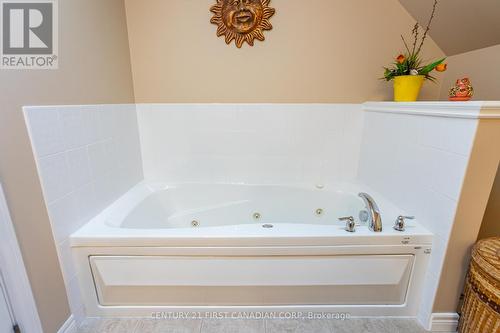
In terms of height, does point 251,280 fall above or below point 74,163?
below

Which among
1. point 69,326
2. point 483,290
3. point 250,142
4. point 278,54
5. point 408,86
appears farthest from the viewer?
point 250,142

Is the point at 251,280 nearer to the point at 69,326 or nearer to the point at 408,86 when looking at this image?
the point at 69,326

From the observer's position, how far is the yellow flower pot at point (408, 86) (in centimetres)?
147

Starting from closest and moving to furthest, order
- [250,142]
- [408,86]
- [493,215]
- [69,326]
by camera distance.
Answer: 1. [69,326]
2. [493,215]
3. [408,86]
4. [250,142]

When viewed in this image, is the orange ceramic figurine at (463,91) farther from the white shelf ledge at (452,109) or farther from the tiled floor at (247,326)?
the tiled floor at (247,326)

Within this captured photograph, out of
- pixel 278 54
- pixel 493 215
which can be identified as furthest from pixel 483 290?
pixel 278 54

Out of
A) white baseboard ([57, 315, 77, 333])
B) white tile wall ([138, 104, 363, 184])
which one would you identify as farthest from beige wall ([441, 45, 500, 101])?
white baseboard ([57, 315, 77, 333])

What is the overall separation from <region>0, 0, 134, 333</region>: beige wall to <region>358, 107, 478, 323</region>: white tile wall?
5.94 ft

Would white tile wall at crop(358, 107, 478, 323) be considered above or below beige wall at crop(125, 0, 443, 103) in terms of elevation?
below

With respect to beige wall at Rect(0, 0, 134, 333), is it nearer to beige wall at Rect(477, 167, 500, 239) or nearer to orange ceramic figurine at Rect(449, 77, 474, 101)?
orange ceramic figurine at Rect(449, 77, 474, 101)

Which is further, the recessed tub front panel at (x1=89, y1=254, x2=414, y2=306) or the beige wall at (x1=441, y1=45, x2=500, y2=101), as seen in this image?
the beige wall at (x1=441, y1=45, x2=500, y2=101)

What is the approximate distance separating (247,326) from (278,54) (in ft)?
6.00

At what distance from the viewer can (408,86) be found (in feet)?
4.90

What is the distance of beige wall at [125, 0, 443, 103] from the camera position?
5.47ft
